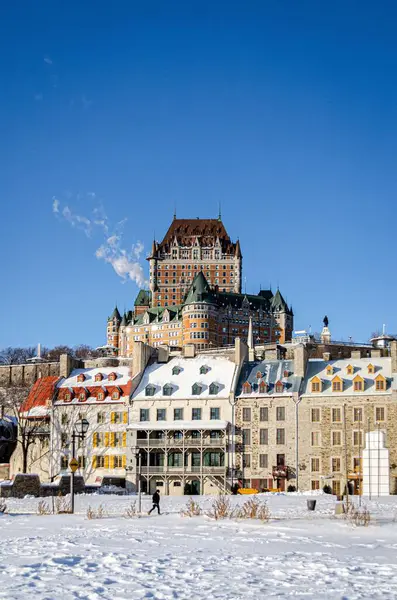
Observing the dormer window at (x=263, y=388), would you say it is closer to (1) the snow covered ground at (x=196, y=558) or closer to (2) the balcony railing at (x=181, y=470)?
(2) the balcony railing at (x=181, y=470)

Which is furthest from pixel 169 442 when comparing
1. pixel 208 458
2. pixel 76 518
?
pixel 76 518

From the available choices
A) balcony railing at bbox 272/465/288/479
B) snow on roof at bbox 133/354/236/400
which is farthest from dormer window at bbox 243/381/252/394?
balcony railing at bbox 272/465/288/479

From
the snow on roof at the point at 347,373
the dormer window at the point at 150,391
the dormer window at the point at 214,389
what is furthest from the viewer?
the dormer window at the point at 150,391

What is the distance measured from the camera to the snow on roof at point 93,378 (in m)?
76.9

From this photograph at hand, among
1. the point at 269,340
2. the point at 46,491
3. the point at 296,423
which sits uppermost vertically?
the point at 269,340

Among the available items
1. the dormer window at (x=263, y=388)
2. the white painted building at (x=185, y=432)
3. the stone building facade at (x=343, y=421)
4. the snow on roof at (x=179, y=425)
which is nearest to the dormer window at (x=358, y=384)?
the stone building facade at (x=343, y=421)

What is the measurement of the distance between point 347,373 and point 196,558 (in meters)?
47.9

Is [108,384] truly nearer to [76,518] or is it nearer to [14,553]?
[76,518]

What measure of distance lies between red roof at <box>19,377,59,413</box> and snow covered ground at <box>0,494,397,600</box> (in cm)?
4430

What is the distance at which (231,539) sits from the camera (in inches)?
1048

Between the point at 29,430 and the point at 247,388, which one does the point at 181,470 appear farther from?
the point at 29,430

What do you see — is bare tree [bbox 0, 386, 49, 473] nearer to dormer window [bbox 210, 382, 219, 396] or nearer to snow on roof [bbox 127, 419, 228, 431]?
snow on roof [bbox 127, 419, 228, 431]

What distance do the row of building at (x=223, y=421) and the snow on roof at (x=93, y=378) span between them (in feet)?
0.54

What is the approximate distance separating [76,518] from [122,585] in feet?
59.6
